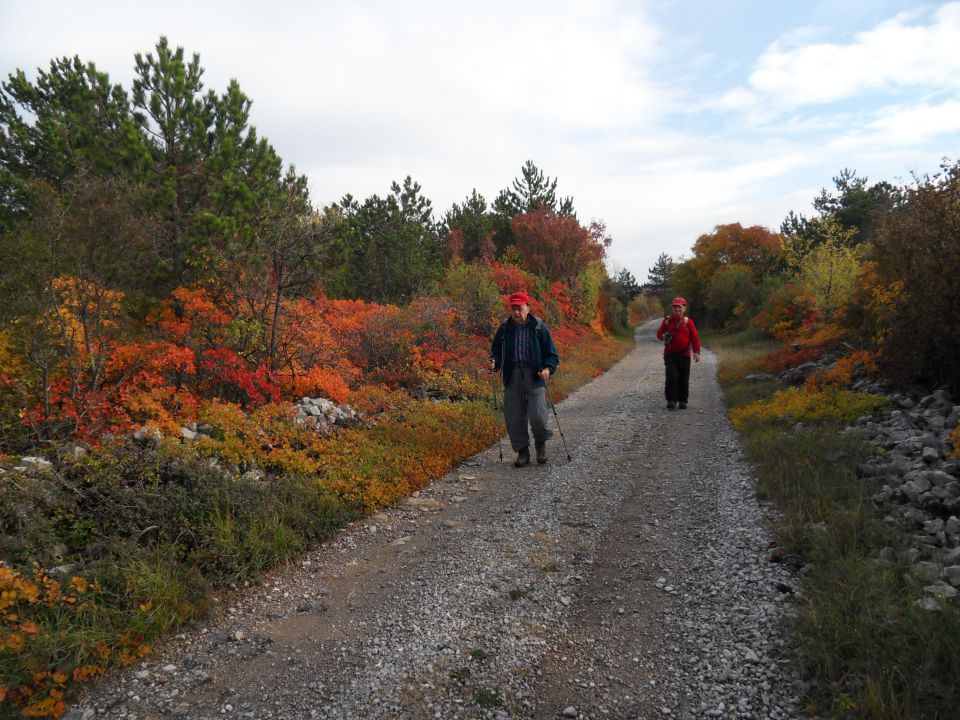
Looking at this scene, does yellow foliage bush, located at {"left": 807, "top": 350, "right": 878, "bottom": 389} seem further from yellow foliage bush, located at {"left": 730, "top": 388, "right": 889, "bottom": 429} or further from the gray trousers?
the gray trousers

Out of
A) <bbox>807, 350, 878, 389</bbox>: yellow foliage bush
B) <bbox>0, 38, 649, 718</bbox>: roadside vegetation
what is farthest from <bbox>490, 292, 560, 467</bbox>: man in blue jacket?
<bbox>807, 350, 878, 389</bbox>: yellow foliage bush

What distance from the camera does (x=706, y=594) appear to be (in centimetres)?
362

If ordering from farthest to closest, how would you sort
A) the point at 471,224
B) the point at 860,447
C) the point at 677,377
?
1. the point at 471,224
2. the point at 677,377
3. the point at 860,447

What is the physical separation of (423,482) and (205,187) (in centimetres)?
720

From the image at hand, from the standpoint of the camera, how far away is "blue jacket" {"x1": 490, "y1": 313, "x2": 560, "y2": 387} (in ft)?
22.2

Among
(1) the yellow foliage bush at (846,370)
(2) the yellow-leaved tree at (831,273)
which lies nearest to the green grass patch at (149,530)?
(1) the yellow foliage bush at (846,370)

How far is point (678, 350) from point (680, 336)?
267mm

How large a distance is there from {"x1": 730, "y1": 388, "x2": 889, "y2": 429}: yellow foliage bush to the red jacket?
4.72 feet

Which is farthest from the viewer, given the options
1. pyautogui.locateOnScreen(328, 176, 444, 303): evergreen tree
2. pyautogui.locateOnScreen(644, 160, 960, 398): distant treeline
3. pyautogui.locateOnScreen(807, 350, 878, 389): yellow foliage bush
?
pyautogui.locateOnScreen(328, 176, 444, 303): evergreen tree

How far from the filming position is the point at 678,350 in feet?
31.3

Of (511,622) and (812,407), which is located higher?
(812,407)

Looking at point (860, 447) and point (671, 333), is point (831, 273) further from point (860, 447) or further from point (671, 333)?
point (860, 447)

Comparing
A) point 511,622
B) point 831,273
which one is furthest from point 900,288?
point 831,273

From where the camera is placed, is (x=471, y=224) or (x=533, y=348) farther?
(x=471, y=224)
